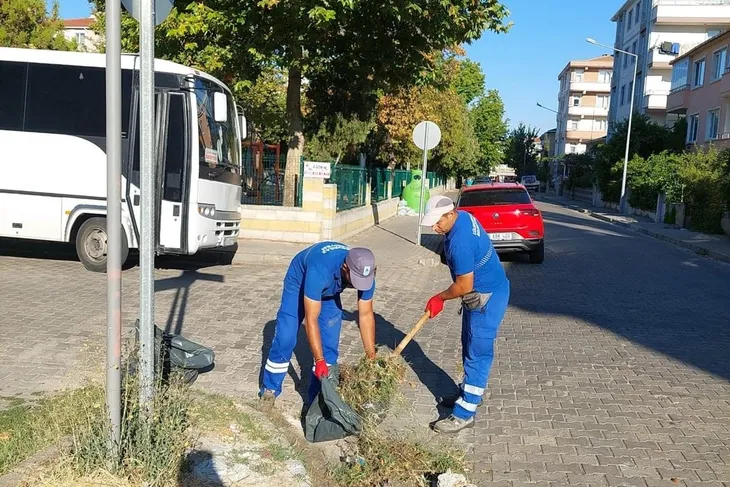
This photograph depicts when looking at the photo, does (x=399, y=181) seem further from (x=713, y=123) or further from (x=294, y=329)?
(x=294, y=329)

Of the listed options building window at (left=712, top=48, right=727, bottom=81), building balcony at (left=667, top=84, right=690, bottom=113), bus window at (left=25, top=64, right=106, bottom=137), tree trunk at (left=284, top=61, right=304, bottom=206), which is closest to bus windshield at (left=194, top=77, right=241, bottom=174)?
bus window at (left=25, top=64, right=106, bottom=137)

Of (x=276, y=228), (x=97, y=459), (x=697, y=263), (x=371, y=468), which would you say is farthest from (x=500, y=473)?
(x=697, y=263)

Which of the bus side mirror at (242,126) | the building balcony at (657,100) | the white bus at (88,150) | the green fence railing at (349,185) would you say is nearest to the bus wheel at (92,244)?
the white bus at (88,150)

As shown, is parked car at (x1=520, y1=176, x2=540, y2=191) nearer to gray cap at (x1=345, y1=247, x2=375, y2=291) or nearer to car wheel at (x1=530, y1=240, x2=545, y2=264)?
car wheel at (x1=530, y1=240, x2=545, y2=264)

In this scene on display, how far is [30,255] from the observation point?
1176 cm

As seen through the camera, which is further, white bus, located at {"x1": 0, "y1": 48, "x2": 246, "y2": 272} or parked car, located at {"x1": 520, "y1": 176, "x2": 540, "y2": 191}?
parked car, located at {"x1": 520, "y1": 176, "x2": 540, "y2": 191}

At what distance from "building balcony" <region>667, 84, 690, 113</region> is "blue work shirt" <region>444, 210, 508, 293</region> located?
37.9 m

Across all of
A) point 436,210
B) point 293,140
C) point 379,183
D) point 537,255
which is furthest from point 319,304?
point 379,183

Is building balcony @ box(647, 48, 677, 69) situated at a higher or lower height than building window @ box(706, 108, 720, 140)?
higher

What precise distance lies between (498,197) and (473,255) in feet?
31.0

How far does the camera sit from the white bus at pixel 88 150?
9922mm

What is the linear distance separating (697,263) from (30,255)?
1425 cm

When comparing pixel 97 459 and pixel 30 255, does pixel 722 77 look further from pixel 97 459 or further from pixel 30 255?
pixel 97 459

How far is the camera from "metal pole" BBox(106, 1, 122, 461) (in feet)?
10.1
